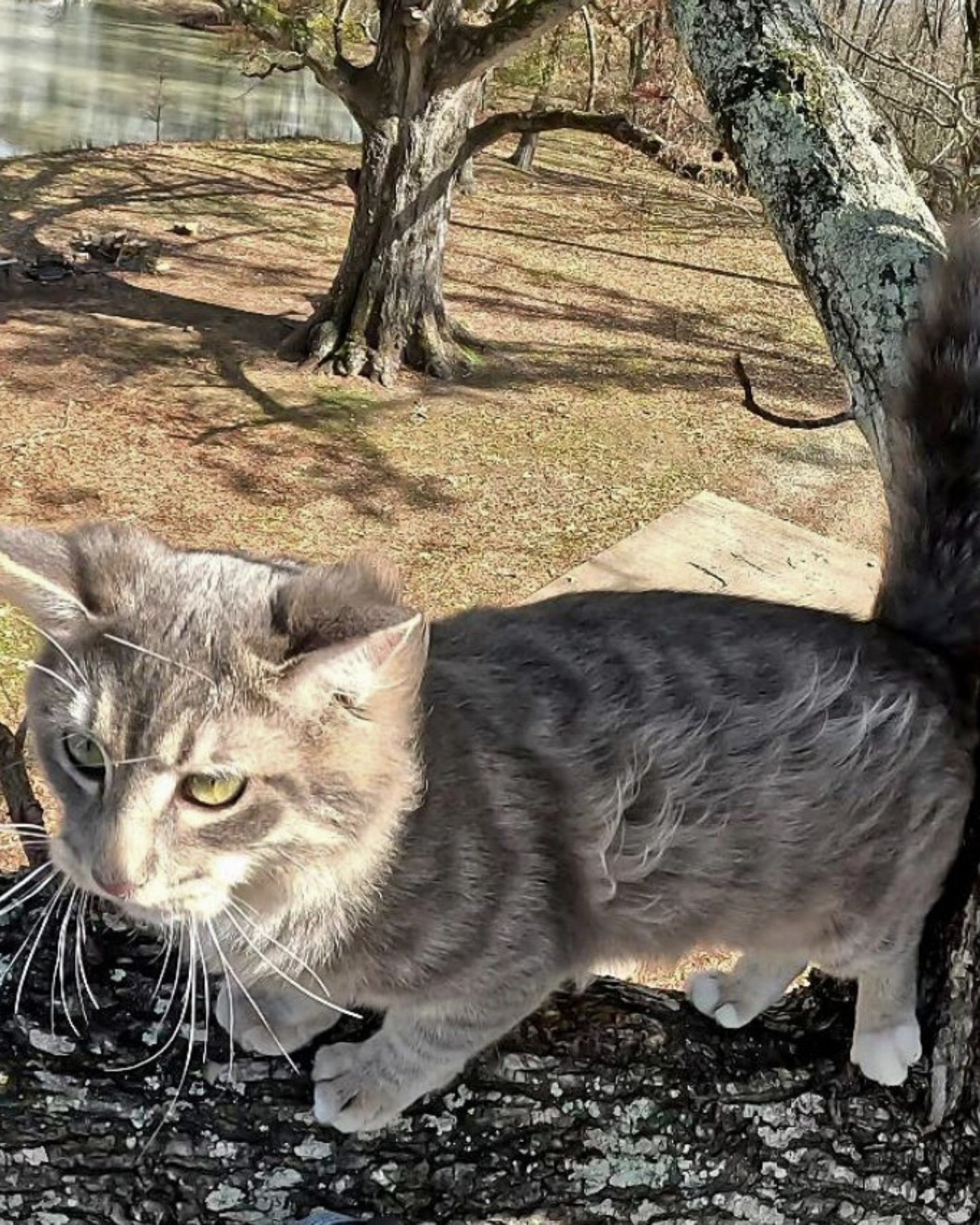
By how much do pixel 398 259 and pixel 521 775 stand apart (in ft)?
22.1

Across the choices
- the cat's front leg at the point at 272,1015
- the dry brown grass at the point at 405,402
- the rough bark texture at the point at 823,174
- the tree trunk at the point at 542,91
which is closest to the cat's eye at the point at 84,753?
the cat's front leg at the point at 272,1015

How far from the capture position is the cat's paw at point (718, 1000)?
1971mm

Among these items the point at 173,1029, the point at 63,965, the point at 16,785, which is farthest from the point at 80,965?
the point at 16,785

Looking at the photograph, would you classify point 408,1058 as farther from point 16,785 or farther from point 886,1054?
→ point 16,785

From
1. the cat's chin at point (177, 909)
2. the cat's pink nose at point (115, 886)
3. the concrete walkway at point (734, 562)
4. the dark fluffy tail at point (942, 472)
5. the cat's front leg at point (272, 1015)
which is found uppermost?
the dark fluffy tail at point (942, 472)

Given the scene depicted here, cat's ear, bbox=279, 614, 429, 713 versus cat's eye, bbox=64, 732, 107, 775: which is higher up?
cat's ear, bbox=279, 614, 429, 713

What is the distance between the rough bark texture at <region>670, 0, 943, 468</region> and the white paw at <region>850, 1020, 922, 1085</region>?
90cm

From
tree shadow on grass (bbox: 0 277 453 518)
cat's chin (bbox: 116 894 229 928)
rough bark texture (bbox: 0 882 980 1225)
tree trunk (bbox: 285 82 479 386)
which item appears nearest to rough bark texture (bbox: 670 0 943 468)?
rough bark texture (bbox: 0 882 980 1225)

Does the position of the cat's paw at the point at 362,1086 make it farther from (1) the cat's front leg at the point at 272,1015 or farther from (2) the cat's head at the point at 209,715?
(2) the cat's head at the point at 209,715

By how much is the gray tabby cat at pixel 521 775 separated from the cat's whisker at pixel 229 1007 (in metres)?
0.01

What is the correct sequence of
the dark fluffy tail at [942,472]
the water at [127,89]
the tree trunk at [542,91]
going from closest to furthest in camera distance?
the dark fluffy tail at [942,472], the tree trunk at [542,91], the water at [127,89]

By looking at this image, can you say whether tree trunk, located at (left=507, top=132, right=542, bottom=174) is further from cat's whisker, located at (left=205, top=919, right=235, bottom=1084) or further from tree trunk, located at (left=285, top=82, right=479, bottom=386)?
cat's whisker, located at (left=205, top=919, right=235, bottom=1084)

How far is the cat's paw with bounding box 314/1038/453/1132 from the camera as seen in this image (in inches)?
67.2

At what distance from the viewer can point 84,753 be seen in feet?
5.48
